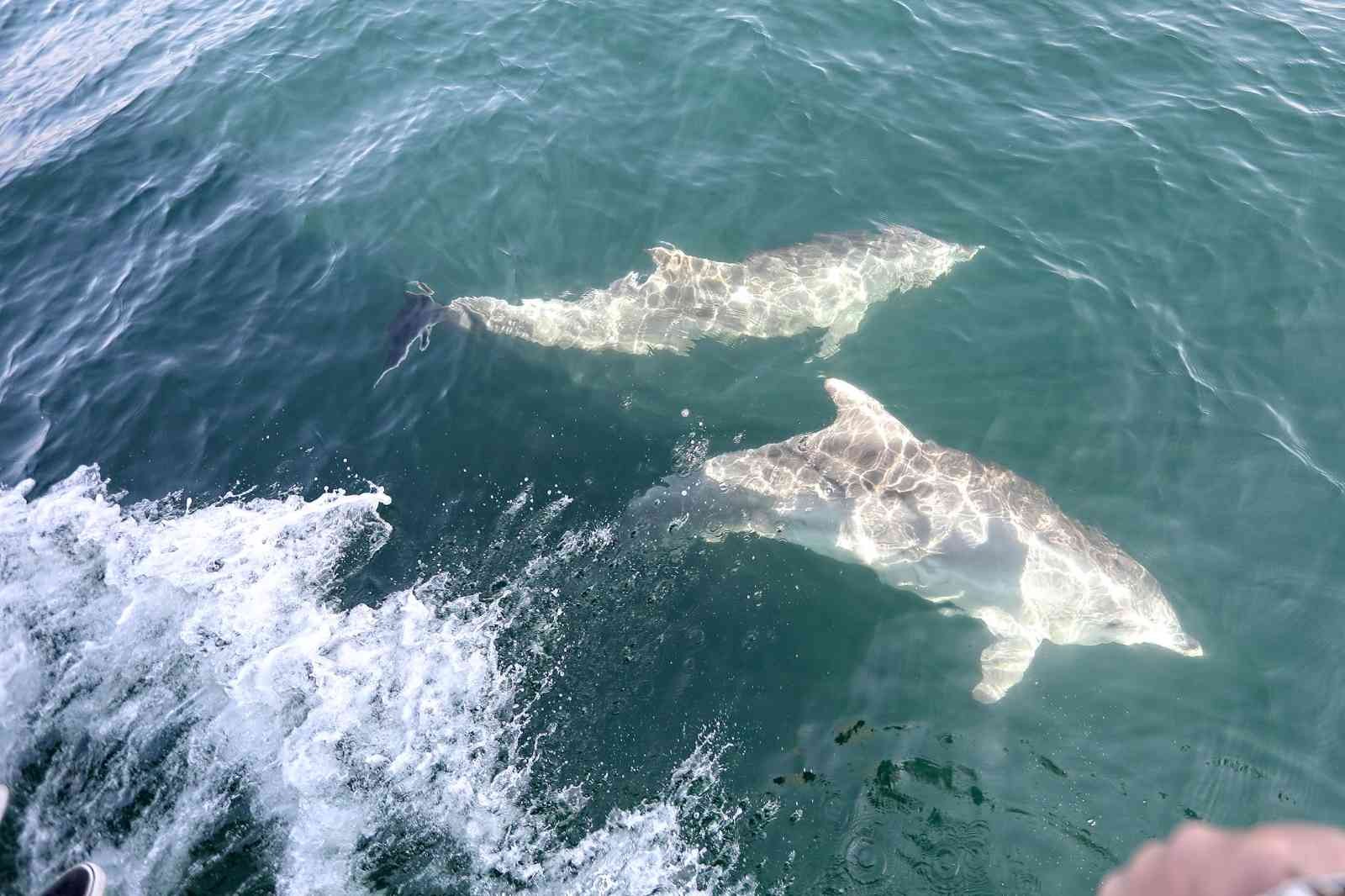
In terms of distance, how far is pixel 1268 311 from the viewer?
14070mm

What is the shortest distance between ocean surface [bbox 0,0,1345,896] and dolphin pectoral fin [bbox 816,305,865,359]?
0.91ft

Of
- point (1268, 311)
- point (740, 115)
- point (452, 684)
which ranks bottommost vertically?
point (452, 684)

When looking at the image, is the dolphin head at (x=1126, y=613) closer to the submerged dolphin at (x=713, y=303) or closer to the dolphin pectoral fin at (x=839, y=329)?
the dolphin pectoral fin at (x=839, y=329)

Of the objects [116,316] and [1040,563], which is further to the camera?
[116,316]

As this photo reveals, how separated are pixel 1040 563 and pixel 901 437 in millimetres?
2711

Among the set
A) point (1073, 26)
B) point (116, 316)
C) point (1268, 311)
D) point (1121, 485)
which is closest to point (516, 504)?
point (1121, 485)

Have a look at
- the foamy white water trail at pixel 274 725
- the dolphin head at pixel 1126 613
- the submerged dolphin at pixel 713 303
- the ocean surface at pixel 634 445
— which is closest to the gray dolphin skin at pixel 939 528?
the dolphin head at pixel 1126 613

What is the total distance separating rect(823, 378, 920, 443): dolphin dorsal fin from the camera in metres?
12.9

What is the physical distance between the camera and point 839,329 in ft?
51.7

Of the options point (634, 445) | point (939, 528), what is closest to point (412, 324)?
point (634, 445)

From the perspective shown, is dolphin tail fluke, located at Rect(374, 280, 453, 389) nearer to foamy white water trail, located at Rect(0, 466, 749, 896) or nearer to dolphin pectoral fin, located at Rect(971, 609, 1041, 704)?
Result: foamy white water trail, located at Rect(0, 466, 749, 896)

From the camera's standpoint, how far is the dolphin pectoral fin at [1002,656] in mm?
10828

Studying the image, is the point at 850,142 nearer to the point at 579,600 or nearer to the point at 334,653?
the point at 579,600

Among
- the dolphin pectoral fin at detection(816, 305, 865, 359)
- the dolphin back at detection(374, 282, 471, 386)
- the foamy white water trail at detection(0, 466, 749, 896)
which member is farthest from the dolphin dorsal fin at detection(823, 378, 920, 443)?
the dolphin back at detection(374, 282, 471, 386)
